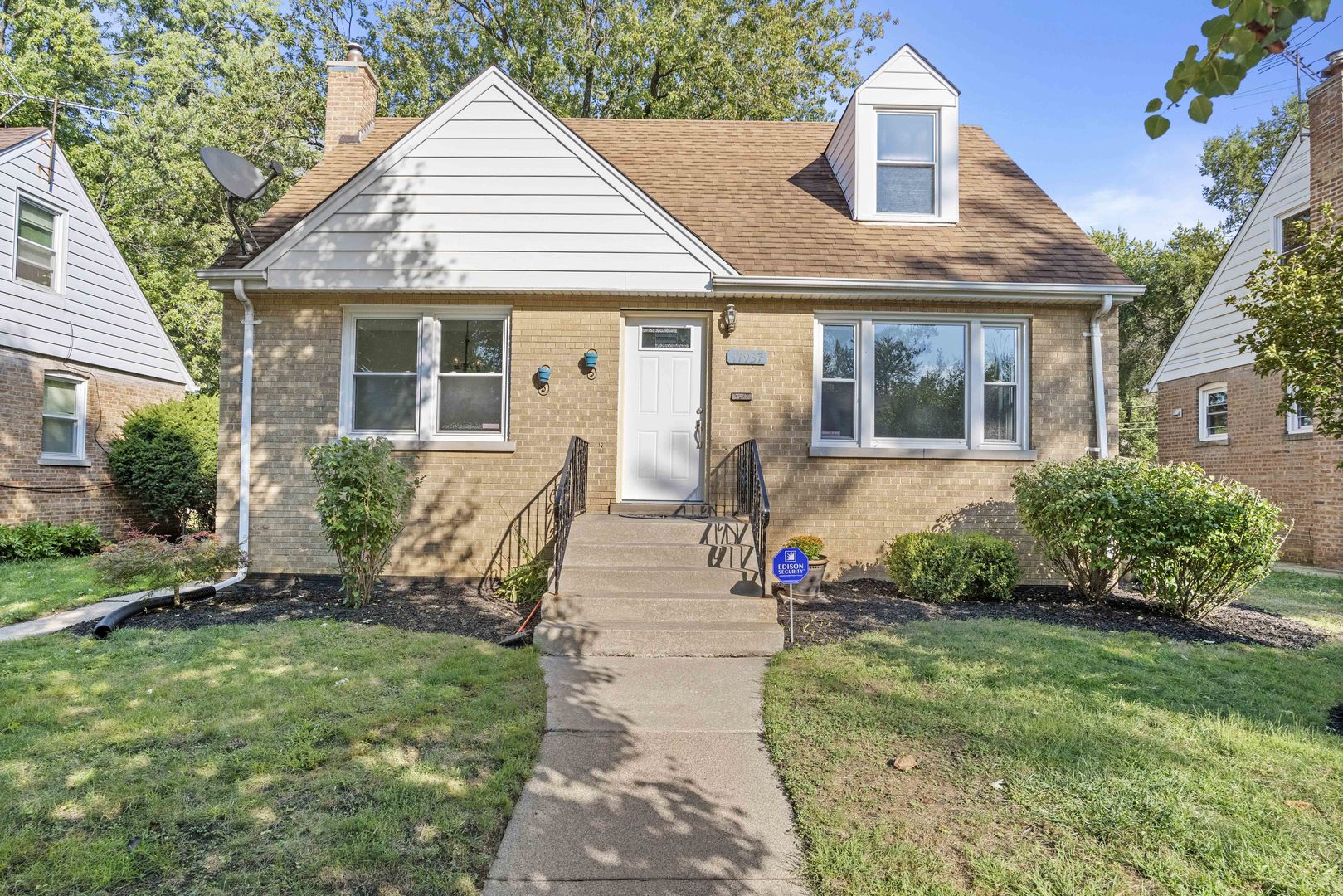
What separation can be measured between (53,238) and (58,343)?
6.59ft

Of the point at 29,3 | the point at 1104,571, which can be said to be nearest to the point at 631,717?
the point at 1104,571

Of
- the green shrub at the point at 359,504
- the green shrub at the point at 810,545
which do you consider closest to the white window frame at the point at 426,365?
the green shrub at the point at 359,504

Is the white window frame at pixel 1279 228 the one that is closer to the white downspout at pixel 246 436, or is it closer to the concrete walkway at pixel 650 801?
the concrete walkway at pixel 650 801

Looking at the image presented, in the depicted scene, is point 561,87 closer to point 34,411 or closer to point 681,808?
point 34,411

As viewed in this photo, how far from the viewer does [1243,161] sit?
24047 millimetres

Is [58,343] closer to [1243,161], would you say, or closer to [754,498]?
[754,498]

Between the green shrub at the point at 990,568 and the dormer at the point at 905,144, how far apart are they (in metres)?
4.47

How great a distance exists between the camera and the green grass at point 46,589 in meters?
6.59

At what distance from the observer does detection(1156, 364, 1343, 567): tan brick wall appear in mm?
10609

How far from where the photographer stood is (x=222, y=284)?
308 inches

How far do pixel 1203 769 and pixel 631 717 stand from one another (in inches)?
117

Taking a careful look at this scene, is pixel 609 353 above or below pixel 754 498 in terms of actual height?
above

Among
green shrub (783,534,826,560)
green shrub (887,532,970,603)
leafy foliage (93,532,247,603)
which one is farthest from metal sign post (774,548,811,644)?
leafy foliage (93,532,247,603)

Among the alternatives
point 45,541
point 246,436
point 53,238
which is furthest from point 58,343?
point 246,436
